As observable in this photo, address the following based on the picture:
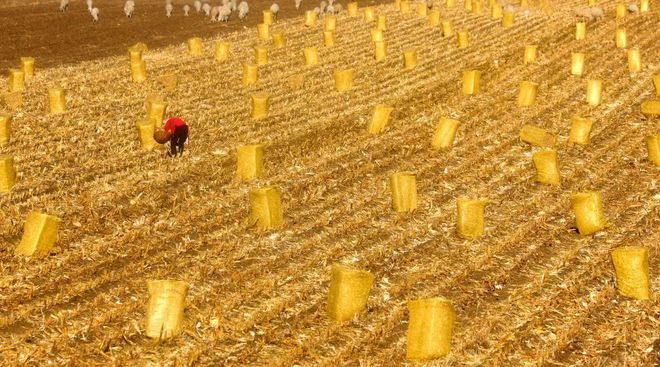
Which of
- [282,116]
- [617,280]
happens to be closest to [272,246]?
[617,280]

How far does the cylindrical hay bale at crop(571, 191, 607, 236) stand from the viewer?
10.1 metres

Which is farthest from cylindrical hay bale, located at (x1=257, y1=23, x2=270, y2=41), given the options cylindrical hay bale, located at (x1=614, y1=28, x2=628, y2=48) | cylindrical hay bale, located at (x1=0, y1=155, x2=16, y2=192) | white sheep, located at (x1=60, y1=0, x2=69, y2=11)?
cylindrical hay bale, located at (x1=0, y1=155, x2=16, y2=192)

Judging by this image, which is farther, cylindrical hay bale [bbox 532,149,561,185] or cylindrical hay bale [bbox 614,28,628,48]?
cylindrical hay bale [bbox 614,28,628,48]

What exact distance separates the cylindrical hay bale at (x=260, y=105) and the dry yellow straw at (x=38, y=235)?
6718 mm

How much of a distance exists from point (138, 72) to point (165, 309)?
502 inches

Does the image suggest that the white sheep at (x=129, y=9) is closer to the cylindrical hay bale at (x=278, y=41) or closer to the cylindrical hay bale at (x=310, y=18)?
the cylindrical hay bale at (x=310, y=18)

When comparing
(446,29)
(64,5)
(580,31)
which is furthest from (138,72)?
(64,5)

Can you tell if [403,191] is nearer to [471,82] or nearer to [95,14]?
[471,82]

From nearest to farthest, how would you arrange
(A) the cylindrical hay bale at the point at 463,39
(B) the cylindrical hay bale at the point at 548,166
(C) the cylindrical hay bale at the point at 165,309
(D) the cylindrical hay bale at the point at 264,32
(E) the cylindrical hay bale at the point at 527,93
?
(C) the cylindrical hay bale at the point at 165,309, (B) the cylindrical hay bale at the point at 548,166, (E) the cylindrical hay bale at the point at 527,93, (A) the cylindrical hay bale at the point at 463,39, (D) the cylindrical hay bale at the point at 264,32

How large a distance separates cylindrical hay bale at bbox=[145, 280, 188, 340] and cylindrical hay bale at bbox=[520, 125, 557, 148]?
25.9 feet

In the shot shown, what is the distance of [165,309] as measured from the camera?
7797 mm

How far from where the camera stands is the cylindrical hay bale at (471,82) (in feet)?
57.7

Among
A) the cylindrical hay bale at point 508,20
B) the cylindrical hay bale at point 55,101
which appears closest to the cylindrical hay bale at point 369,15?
the cylindrical hay bale at point 508,20

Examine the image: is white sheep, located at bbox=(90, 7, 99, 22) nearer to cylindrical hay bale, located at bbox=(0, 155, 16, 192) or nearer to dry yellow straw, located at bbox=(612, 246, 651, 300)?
cylindrical hay bale, located at bbox=(0, 155, 16, 192)
